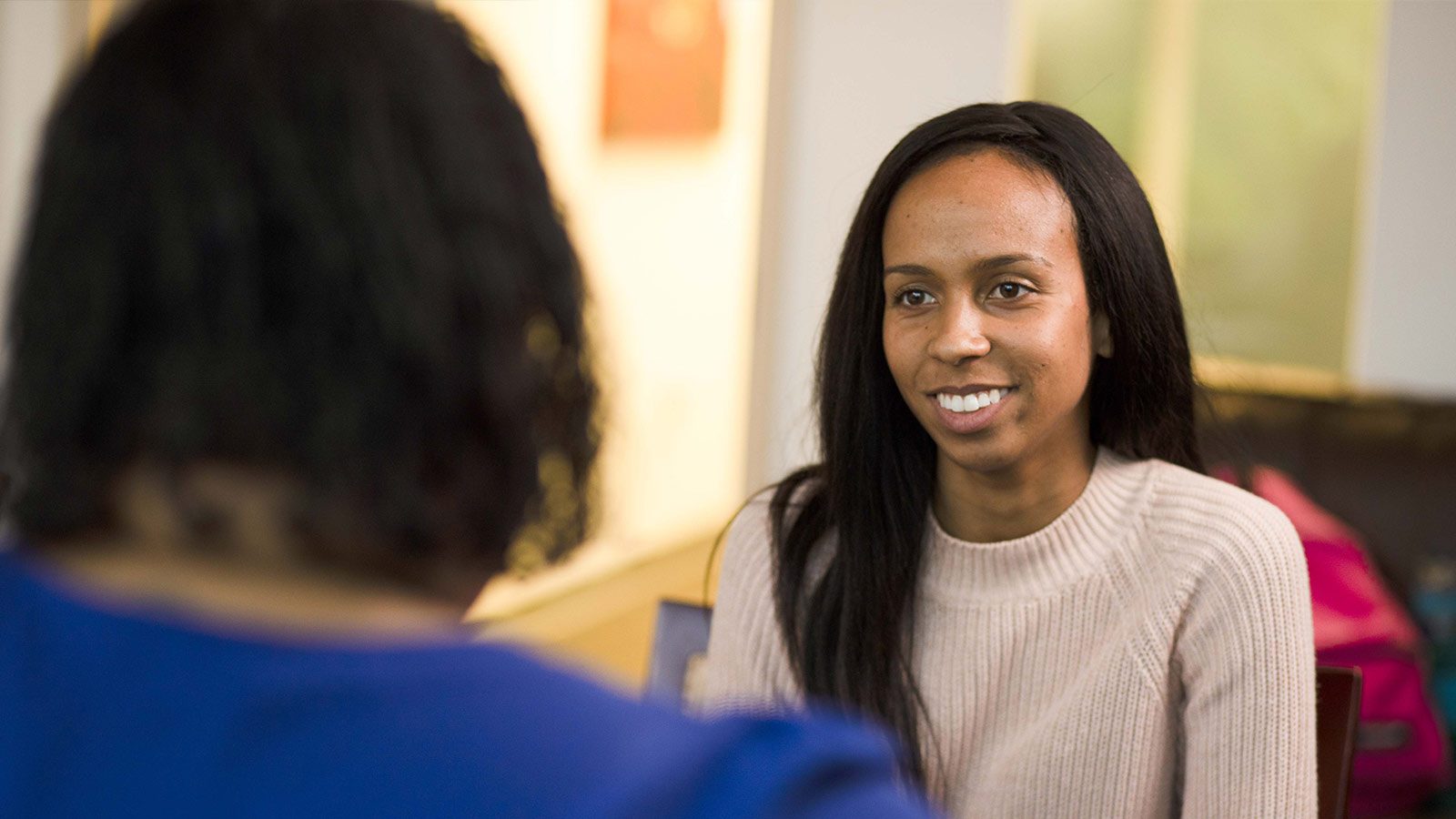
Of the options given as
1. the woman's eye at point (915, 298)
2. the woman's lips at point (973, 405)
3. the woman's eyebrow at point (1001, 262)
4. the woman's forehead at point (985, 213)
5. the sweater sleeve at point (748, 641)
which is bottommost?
the sweater sleeve at point (748, 641)

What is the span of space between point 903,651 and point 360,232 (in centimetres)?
111

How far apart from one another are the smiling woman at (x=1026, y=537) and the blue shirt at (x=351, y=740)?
3.22 ft

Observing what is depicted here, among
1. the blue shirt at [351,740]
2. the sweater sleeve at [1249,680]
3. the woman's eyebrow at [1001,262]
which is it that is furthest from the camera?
the woman's eyebrow at [1001,262]

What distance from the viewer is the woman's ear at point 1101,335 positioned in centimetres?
161

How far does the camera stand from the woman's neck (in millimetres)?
1616

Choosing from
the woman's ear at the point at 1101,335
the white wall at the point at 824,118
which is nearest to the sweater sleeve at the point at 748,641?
the woman's ear at the point at 1101,335

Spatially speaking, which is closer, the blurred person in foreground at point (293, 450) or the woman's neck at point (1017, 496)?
the blurred person in foreground at point (293, 450)

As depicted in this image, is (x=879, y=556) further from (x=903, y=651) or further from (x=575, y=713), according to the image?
(x=575, y=713)

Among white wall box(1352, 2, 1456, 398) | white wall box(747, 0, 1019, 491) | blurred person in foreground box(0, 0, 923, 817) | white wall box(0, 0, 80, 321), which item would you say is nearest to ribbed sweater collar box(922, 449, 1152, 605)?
blurred person in foreground box(0, 0, 923, 817)

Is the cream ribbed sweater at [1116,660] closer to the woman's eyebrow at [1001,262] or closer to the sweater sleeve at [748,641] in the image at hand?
the sweater sleeve at [748,641]

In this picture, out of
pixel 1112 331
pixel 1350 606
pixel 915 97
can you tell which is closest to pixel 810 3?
pixel 915 97

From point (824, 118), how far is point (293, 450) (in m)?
3.70

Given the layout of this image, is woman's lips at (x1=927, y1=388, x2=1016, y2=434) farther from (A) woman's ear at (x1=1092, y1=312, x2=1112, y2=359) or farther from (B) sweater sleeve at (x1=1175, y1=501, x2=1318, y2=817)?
(B) sweater sleeve at (x1=1175, y1=501, x2=1318, y2=817)

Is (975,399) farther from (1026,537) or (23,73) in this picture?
(23,73)
